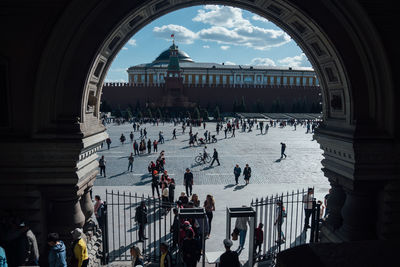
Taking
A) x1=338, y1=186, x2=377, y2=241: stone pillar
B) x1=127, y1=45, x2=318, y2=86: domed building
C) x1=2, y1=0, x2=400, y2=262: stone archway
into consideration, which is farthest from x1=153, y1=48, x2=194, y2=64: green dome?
x1=338, y1=186, x2=377, y2=241: stone pillar

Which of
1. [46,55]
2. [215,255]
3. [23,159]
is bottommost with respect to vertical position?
[215,255]

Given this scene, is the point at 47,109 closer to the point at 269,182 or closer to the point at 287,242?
the point at 287,242

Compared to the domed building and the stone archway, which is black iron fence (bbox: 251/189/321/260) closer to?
the stone archway

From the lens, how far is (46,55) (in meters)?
5.50

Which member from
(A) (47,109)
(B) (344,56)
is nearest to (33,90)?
(A) (47,109)

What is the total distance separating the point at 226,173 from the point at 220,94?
48313 millimetres

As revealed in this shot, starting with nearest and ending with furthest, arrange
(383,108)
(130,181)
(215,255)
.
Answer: (383,108)
(215,255)
(130,181)

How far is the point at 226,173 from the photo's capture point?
16453 millimetres

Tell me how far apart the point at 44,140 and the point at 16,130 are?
1.77 ft

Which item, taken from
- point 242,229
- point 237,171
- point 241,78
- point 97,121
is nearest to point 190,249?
point 242,229

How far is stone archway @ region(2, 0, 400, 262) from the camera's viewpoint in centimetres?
564

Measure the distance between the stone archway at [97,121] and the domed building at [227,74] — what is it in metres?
77.0

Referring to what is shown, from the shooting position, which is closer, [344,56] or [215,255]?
[344,56]

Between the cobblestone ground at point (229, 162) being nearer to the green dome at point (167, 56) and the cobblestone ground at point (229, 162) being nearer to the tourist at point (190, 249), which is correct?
the tourist at point (190, 249)
